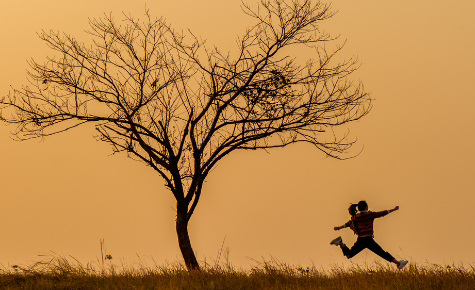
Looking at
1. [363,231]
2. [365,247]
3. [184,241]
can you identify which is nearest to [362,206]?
[363,231]

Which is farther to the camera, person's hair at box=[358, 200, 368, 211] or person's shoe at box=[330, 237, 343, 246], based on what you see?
person's shoe at box=[330, 237, 343, 246]

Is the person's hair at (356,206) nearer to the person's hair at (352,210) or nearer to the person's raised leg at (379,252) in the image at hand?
the person's hair at (352,210)

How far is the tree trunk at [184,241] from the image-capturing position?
51.5ft

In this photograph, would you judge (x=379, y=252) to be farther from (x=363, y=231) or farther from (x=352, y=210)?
(x=352, y=210)

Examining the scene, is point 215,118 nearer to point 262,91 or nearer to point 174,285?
point 262,91

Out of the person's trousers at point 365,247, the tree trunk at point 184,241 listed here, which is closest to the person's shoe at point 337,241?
the person's trousers at point 365,247

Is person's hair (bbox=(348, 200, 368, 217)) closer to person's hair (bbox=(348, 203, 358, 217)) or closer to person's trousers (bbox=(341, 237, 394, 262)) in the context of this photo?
person's hair (bbox=(348, 203, 358, 217))

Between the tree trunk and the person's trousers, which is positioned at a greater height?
the tree trunk

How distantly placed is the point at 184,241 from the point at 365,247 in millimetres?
4774

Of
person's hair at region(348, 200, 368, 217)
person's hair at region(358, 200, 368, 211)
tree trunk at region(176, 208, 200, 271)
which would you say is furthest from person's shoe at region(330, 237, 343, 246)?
tree trunk at region(176, 208, 200, 271)

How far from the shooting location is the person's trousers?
47.1 ft

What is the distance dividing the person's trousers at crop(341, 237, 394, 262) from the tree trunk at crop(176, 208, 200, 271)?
397 centimetres

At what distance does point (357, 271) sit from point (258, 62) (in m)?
6.19

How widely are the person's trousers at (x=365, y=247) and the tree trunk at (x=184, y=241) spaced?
3.97 m
